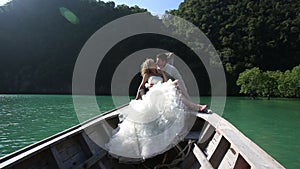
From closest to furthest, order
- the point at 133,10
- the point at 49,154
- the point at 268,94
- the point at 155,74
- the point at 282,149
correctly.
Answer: the point at 49,154, the point at 155,74, the point at 282,149, the point at 268,94, the point at 133,10

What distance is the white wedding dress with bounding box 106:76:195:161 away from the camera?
3062 millimetres

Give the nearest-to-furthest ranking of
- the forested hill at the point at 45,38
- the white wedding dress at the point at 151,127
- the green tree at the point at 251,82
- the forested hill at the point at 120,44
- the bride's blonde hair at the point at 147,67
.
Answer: the white wedding dress at the point at 151,127 → the bride's blonde hair at the point at 147,67 → the green tree at the point at 251,82 → the forested hill at the point at 120,44 → the forested hill at the point at 45,38

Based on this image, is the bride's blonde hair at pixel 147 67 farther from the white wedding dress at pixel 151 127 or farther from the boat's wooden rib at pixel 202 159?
the boat's wooden rib at pixel 202 159

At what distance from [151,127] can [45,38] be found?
5773cm

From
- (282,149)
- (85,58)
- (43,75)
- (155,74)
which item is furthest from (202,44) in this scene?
(155,74)

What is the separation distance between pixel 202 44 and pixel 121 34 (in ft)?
46.2

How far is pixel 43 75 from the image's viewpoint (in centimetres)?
5072

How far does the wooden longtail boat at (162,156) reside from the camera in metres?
2.25

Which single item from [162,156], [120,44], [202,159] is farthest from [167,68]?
[120,44]

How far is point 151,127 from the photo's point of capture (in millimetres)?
3139

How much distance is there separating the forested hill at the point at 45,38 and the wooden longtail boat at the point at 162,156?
4896cm

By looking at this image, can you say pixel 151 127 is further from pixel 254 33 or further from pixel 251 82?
pixel 254 33

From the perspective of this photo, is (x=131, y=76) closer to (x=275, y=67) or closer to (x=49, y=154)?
(x=275, y=67)

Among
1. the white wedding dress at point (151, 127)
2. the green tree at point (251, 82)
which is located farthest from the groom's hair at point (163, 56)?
the green tree at point (251, 82)
